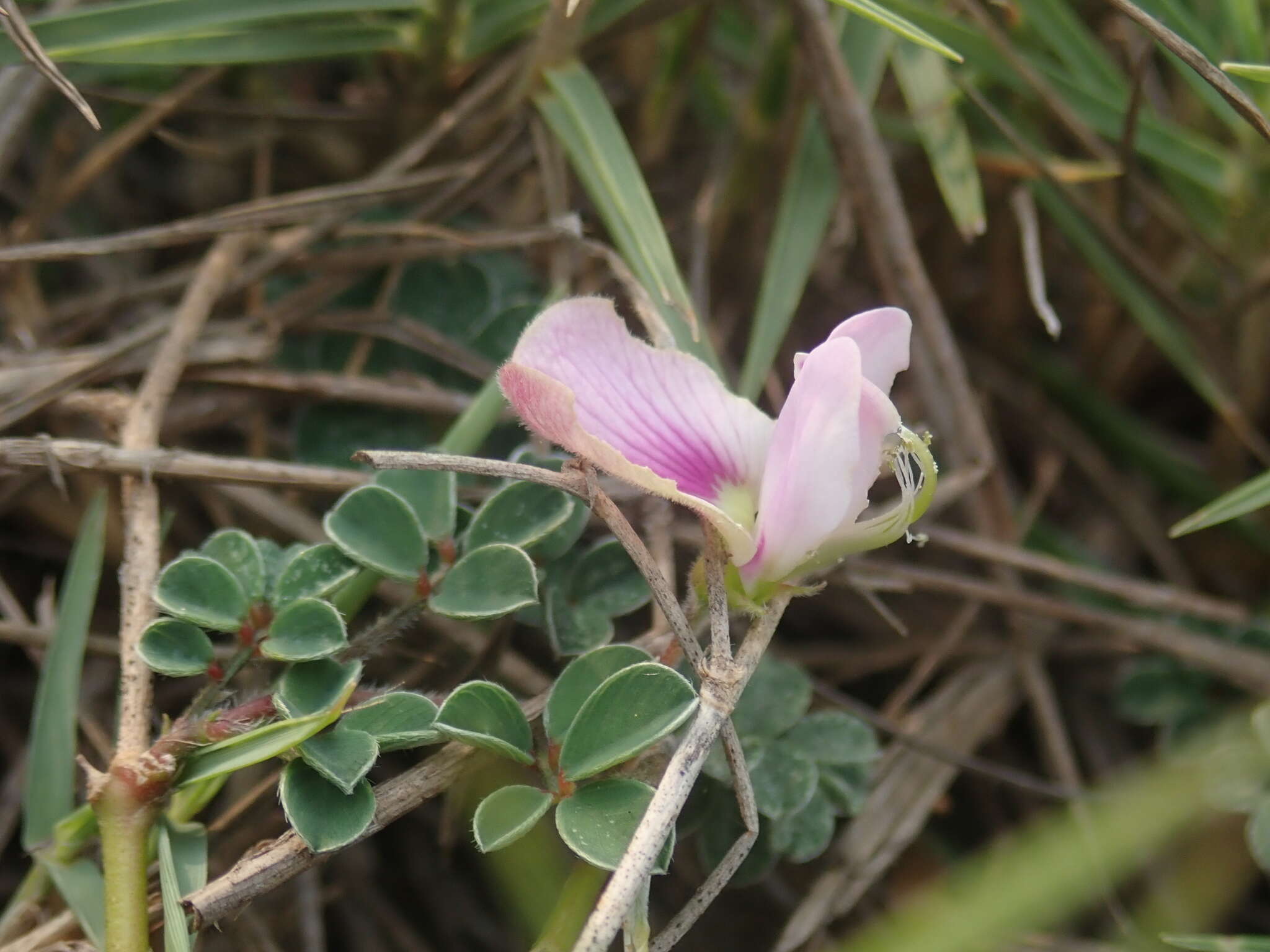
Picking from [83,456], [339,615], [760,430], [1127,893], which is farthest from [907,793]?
[83,456]

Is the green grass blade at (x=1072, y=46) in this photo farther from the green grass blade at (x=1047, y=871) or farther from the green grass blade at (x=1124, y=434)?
the green grass blade at (x=1047, y=871)

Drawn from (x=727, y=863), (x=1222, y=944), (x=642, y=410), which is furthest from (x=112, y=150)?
(x=1222, y=944)

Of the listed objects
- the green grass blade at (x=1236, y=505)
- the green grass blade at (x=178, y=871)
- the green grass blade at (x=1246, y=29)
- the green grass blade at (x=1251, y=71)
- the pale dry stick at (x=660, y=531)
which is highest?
the green grass blade at (x=1251, y=71)

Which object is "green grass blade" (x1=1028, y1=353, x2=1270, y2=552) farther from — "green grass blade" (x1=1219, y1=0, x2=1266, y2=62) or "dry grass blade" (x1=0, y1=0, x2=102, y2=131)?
"dry grass blade" (x1=0, y1=0, x2=102, y2=131)

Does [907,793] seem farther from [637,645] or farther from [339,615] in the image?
[339,615]

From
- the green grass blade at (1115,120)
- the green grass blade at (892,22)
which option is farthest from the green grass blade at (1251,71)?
the green grass blade at (1115,120)

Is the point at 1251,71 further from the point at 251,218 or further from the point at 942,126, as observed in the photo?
the point at 251,218
